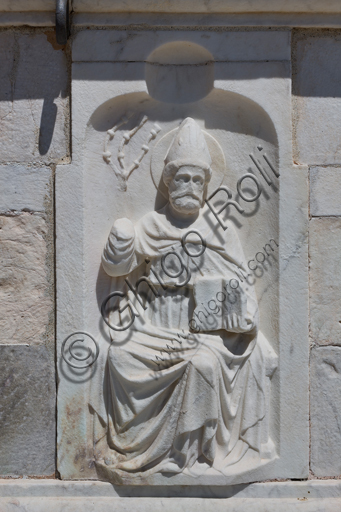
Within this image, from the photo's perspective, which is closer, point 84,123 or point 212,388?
point 212,388

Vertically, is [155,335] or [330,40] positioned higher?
[330,40]

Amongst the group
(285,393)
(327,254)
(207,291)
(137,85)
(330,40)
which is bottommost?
(285,393)

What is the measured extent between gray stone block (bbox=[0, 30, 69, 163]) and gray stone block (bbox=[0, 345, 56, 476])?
3.36ft

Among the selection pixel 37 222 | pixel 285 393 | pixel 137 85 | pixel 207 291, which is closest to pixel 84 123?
pixel 137 85

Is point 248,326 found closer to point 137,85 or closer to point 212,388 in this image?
point 212,388

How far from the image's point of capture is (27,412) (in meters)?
2.98

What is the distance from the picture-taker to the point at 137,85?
296cm

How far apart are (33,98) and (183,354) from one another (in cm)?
151

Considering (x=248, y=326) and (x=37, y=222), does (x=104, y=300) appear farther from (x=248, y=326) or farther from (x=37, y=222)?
(x=248, y=326)

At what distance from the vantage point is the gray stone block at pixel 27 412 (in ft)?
9.75

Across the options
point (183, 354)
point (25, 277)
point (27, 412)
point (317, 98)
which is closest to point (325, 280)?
point (183, 354)

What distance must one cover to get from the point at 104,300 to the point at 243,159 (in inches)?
40.9

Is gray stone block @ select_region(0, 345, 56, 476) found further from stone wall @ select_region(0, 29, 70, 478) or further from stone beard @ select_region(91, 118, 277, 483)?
stone beard @ select_region(91, 118, 277, 483)

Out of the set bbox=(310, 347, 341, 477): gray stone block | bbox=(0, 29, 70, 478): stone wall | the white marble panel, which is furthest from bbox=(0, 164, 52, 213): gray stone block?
bbox=(310, 347, 341, 477): gray stone block
